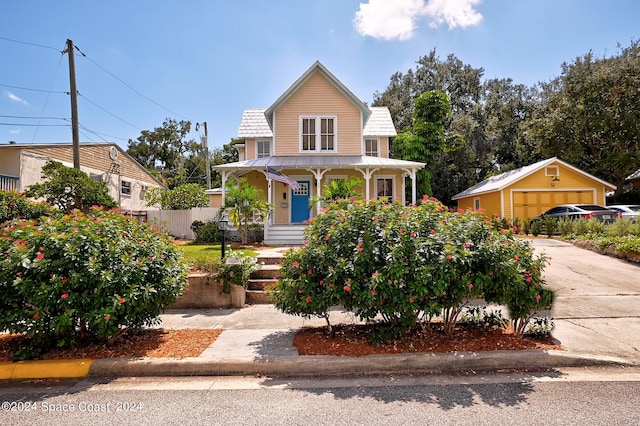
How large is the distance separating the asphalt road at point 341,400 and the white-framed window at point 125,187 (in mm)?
23300

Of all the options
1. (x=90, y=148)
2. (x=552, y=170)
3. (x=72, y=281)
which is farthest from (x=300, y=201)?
(x=552, y=170)

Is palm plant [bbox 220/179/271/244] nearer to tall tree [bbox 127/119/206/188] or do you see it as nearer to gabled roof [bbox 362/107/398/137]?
gabled roof [bbox 362/107/398/137]

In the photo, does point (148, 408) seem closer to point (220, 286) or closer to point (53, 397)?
point (53, 397)

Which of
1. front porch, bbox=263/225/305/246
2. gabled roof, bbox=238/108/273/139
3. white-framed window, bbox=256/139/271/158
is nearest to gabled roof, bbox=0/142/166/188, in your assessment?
gabled roof, bbox=238/108/273/139

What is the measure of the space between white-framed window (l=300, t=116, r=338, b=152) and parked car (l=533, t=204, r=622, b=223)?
36.0ft

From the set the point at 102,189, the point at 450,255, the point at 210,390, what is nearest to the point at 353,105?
the point at 102,189

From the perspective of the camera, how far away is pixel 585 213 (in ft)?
53.2

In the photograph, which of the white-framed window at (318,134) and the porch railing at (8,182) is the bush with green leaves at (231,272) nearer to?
the white-framed window at (318,134)

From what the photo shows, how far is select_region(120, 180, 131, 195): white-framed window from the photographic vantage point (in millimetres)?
24547

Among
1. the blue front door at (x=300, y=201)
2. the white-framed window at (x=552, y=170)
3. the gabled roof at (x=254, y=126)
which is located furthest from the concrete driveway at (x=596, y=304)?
the gabled roof at (x=254, y=126)

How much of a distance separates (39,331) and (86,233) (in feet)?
4.11

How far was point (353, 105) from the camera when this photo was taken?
17.1 m

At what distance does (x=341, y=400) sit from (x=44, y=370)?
3.60 m

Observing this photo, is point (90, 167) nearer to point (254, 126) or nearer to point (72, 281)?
point (254, 126)
